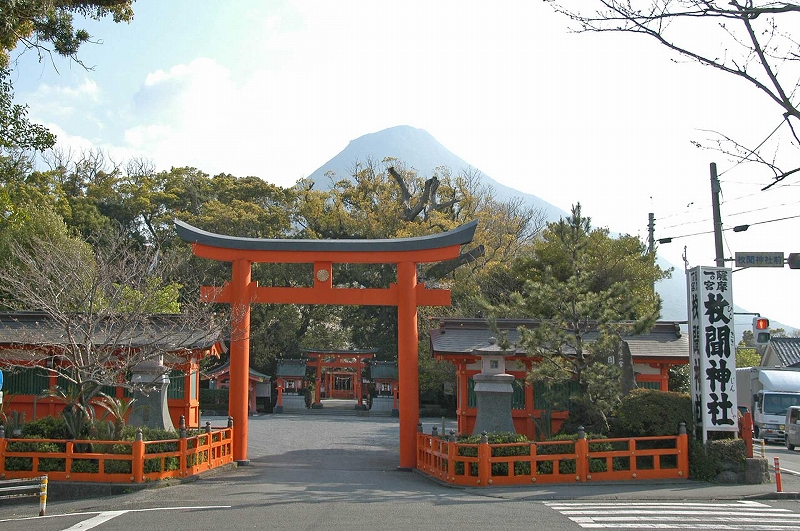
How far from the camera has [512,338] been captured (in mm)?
20422

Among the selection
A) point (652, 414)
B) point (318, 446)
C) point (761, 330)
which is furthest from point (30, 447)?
point (761, 330)

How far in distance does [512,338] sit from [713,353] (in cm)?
650

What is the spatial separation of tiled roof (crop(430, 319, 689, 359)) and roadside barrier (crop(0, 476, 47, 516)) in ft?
32.3

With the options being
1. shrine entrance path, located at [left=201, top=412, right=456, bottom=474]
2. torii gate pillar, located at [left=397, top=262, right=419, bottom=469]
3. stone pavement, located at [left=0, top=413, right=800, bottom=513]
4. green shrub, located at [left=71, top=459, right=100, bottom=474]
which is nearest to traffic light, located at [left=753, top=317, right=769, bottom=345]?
Answer: stone pavement, located at [left=0, top=413, right=800, bottom=513]

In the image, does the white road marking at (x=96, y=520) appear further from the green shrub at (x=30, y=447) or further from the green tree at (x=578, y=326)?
the green tree at (x=578, y=326)

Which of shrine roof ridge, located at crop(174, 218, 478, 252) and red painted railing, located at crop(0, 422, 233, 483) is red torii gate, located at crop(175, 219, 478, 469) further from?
red painted railing, located at crop(0, 422, 233, 483)

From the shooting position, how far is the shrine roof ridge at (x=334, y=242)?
17859 millimetres

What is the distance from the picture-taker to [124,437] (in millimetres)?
15000

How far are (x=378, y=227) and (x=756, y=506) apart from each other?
A: 28670 millimetres

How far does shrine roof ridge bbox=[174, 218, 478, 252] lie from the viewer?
17859mm

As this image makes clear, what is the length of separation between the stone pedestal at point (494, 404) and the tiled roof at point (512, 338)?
106 inches

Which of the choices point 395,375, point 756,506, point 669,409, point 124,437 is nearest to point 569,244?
point 669,409

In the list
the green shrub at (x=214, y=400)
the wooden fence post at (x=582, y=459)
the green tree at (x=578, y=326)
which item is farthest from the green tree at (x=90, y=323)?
the green shrub at (x=214, y=400)

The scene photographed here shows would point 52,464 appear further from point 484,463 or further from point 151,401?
point 484,463
